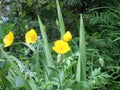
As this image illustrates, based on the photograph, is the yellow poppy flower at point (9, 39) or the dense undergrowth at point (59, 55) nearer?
the dense undergrowth at point (59, 55)

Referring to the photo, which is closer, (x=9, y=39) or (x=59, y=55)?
(x=59, y=55)

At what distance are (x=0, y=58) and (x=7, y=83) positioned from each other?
0.27 meters

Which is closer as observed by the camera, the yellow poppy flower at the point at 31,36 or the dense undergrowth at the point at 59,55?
the dense undergrowth at the point at 59,55

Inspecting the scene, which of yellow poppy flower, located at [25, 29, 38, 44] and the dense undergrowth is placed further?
yellow poppy flower, located at [25, 29, 38, 44]

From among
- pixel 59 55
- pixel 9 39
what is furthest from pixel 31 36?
pixel 59 55

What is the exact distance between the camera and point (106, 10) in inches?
138

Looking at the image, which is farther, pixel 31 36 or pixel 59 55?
pixel 31 36

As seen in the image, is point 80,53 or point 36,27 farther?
point 36,27

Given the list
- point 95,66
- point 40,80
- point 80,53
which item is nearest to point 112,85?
point 95,66

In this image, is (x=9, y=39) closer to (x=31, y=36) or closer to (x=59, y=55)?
(x=31, y=36)

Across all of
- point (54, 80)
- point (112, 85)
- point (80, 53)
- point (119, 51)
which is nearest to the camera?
point (54, 80)

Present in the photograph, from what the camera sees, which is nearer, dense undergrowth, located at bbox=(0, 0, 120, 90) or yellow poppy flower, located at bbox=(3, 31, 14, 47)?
dense undergrowth, located at bbox=(0, 0, 120, 90)

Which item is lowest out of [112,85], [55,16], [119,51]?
[112,85]

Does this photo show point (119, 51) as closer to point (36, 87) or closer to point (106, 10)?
Result: point (106, 10)
